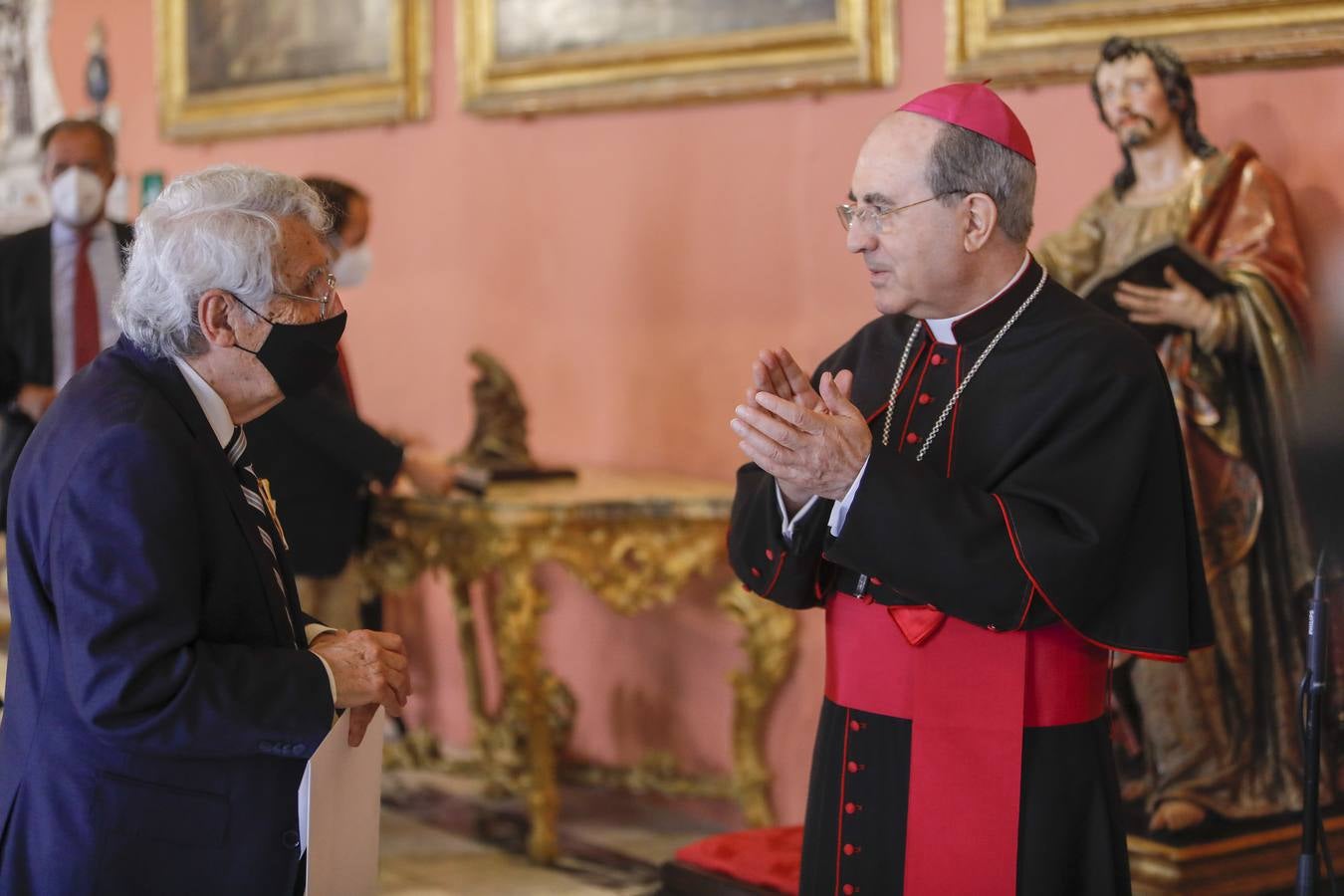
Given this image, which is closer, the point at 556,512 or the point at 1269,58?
the point at 1269,58

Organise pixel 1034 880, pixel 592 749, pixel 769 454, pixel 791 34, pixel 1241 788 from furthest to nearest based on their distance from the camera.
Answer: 1. pixel 592 749
2. pixel 791 34
3. pixel 1241 788
4. pixel 1034 880
5. pixel 769 454

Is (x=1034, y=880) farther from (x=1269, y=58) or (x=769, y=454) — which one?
(x=1269, y=58)

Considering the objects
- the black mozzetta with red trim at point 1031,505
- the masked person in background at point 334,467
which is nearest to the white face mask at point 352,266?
the masked person in background at point 334,467

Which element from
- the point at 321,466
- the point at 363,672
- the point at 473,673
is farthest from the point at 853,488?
the point at 473,673

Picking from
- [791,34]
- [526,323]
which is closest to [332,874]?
[791,34]

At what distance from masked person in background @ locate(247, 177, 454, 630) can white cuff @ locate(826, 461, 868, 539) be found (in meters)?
2.21

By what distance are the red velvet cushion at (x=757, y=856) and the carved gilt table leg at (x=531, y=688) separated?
5.28 ft

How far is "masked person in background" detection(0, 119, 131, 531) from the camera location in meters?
5.25

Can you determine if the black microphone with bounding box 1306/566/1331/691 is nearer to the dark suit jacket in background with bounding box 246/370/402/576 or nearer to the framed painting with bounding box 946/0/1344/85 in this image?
the framed painting with bounding box 946/0/1344/85

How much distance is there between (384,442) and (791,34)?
71.8 inches

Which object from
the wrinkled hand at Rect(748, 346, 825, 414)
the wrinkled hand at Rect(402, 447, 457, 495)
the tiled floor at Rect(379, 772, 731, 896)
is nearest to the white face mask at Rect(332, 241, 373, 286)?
the wrinkled hand at Rect(402, 447, 457, 495)

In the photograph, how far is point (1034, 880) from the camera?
253 centimetres

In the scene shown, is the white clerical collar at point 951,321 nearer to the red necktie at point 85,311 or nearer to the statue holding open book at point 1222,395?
the statue holding open book at point 1222,395

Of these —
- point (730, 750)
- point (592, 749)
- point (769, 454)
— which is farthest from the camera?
point (592, 749)
